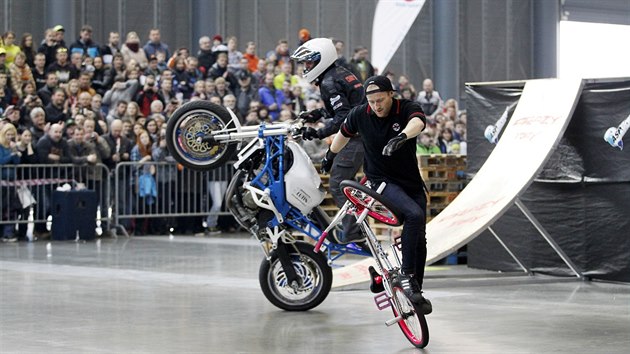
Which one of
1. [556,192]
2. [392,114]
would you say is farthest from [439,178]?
[392,114]

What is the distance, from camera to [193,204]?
883 inches

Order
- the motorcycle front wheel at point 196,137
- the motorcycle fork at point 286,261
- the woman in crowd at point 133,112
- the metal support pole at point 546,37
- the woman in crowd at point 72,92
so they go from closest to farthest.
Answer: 1. the motorcycle fork at point 286,261
2. the motorcycle front wheel at point 196,137
3. the woman in crowd at point 72,92
4. the woman in crowd at point 133,112
5. the metal support pole at point 546,37

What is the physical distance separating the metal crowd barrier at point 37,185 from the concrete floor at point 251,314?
421 centimetres

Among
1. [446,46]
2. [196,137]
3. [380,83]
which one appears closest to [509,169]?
[196,137]

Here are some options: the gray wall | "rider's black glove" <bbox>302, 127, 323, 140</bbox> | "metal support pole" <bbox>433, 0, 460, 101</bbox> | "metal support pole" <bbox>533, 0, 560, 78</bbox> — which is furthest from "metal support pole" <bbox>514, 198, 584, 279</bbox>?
"metal support pole" <bbox>533, 0, 560, 78</bbox>

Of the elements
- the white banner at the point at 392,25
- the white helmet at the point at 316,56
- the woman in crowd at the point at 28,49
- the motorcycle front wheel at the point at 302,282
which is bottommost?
the motorcycle front wheel at the point at 302,282

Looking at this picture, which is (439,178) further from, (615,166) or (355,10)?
(355,10)

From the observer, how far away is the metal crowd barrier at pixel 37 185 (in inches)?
792

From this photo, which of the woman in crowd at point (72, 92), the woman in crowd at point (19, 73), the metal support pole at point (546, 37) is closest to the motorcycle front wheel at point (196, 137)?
the woman in crowd at point (19, 73)

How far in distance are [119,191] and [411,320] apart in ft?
43.4

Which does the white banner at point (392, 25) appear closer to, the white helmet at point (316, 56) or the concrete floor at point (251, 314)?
the concrete floor at point (251, 314)

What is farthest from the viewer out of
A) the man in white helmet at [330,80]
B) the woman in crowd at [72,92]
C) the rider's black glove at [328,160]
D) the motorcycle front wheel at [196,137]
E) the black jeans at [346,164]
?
the woman in crowd at [72,92]

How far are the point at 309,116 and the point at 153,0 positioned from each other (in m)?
21.1

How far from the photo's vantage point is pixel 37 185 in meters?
20.4
